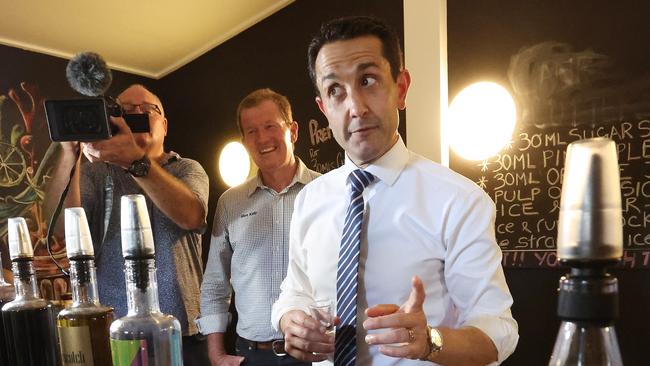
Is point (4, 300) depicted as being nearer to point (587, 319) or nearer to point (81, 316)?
point (81, 316)

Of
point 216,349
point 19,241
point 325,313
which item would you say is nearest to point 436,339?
point 325,313

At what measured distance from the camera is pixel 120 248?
1323 mm

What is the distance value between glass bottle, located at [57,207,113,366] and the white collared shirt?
463mm

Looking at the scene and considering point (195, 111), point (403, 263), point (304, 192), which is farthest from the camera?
point (195, 111)

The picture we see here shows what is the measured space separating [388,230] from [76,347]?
644 millimetres

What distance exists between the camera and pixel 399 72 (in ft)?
3.71

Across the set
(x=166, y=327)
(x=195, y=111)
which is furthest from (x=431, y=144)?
(x=195, y=111)

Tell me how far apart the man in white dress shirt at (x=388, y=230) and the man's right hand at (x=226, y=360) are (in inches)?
31.2

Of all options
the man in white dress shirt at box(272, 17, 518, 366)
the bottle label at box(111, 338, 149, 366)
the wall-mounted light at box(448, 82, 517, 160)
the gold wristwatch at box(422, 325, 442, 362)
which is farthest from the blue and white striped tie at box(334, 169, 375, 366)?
the wall-mounted light at box(448, 82, 517, 160)

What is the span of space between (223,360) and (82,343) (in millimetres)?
1323

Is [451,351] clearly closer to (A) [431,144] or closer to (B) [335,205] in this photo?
(B) [335,205]

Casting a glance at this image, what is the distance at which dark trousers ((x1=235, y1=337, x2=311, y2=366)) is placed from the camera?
1732 mm

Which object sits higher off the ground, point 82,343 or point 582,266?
point 582,266

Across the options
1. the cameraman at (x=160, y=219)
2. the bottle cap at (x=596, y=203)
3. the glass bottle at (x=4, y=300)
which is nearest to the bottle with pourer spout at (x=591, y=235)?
the bottle cap at (x=596, y=203)
